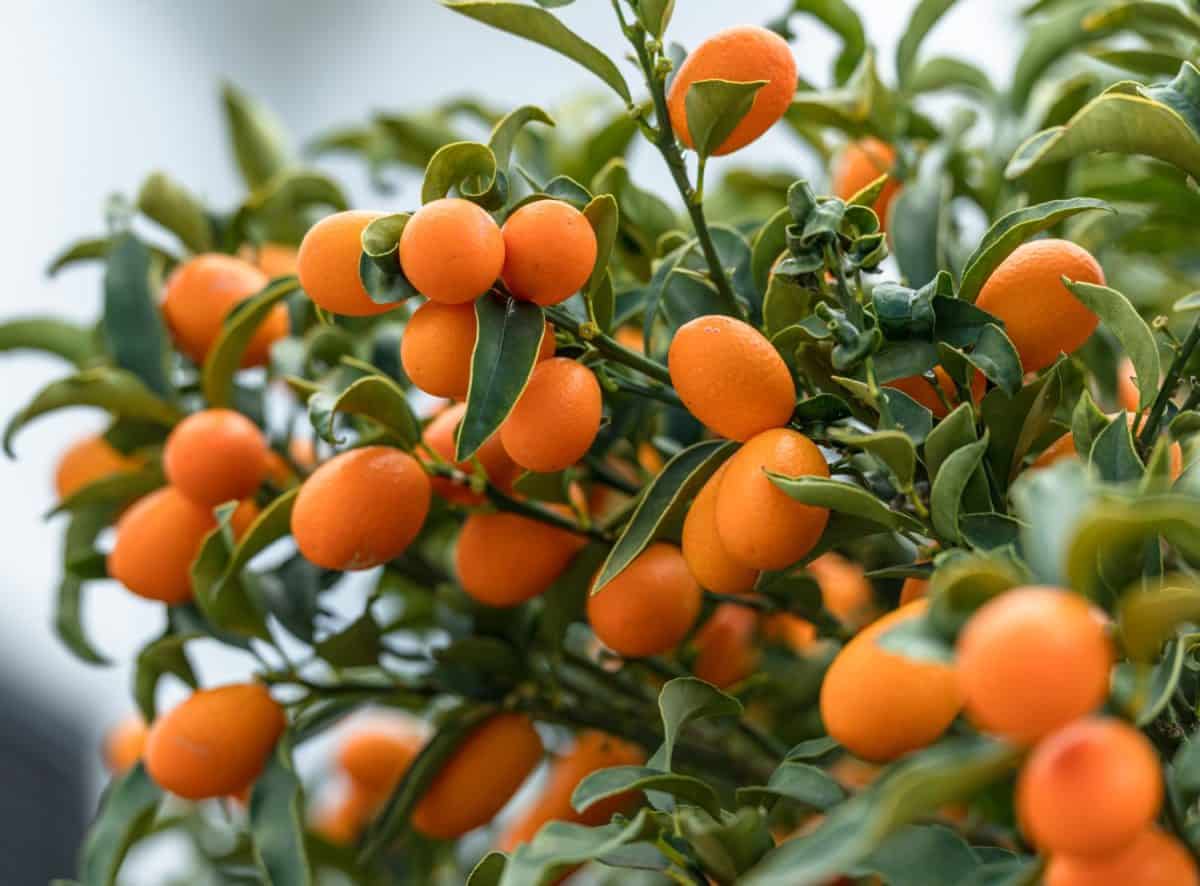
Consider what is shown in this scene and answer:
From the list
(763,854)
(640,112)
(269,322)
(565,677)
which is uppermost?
(640,112)

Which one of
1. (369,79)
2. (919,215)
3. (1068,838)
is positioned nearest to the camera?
(1068,838)

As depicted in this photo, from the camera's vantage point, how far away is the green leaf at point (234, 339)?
27.0 inches

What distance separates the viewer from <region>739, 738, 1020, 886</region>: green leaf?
1.07ft

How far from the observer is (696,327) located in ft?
1.66

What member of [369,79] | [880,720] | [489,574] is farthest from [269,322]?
[369,79]

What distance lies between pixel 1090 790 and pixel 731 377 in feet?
0.72

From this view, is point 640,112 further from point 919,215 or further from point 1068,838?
point 1068,838

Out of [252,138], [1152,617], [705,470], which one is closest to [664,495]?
[705,470]

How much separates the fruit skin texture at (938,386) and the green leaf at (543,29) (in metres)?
0.17

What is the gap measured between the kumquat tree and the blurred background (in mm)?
1190

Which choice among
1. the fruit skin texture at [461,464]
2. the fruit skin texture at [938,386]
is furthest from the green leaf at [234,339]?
the fruit skin texture at [938,386]

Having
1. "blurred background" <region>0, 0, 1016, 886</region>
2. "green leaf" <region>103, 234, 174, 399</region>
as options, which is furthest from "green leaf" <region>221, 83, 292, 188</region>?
"blurred background" <region>0, 0, 1016, 886</region>

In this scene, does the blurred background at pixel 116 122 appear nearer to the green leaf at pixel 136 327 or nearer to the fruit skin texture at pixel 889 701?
the green leaf at pixel 136 327

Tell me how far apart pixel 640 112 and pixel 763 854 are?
0.30 metres
